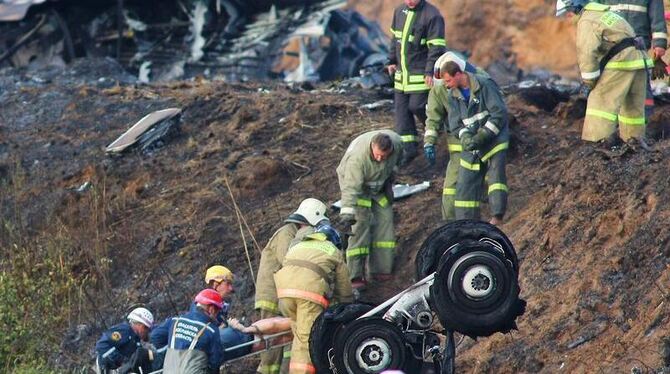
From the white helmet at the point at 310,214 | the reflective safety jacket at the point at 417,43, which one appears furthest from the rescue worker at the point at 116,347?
the reflective safety jacket at the point at 417,43

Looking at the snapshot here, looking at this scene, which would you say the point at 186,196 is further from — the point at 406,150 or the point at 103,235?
the point at 406,150

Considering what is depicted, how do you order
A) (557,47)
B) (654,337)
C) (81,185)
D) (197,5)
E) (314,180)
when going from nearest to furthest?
(654,337) → (314,180) → (81,185) → (197,5) → (557,47)

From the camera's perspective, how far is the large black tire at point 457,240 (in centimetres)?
984

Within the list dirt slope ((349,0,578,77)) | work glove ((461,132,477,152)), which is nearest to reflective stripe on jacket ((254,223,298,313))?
work glove ((461,132,477,152))

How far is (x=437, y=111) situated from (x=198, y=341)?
11.9ft

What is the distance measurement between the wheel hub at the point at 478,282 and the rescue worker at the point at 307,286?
152cm

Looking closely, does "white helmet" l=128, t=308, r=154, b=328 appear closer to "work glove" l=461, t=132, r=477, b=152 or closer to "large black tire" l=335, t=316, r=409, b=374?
"large black tire" l=335, t=316, r=409, b=374

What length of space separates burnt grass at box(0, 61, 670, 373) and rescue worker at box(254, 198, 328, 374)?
1.09 m

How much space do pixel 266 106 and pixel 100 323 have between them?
4.28 m

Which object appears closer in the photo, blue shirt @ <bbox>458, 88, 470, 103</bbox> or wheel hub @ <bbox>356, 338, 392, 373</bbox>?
wheel hub @ <bbox>356, 338, 392, 373</bbox>

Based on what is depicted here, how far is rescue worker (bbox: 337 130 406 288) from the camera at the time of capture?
41.2 ft

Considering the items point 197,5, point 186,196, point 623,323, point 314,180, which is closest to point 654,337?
point 623,323

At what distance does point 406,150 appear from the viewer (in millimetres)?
14844

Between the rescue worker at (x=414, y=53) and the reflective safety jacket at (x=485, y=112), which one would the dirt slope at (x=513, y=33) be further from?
the reflective safety jacket at (x=485, y=112)
